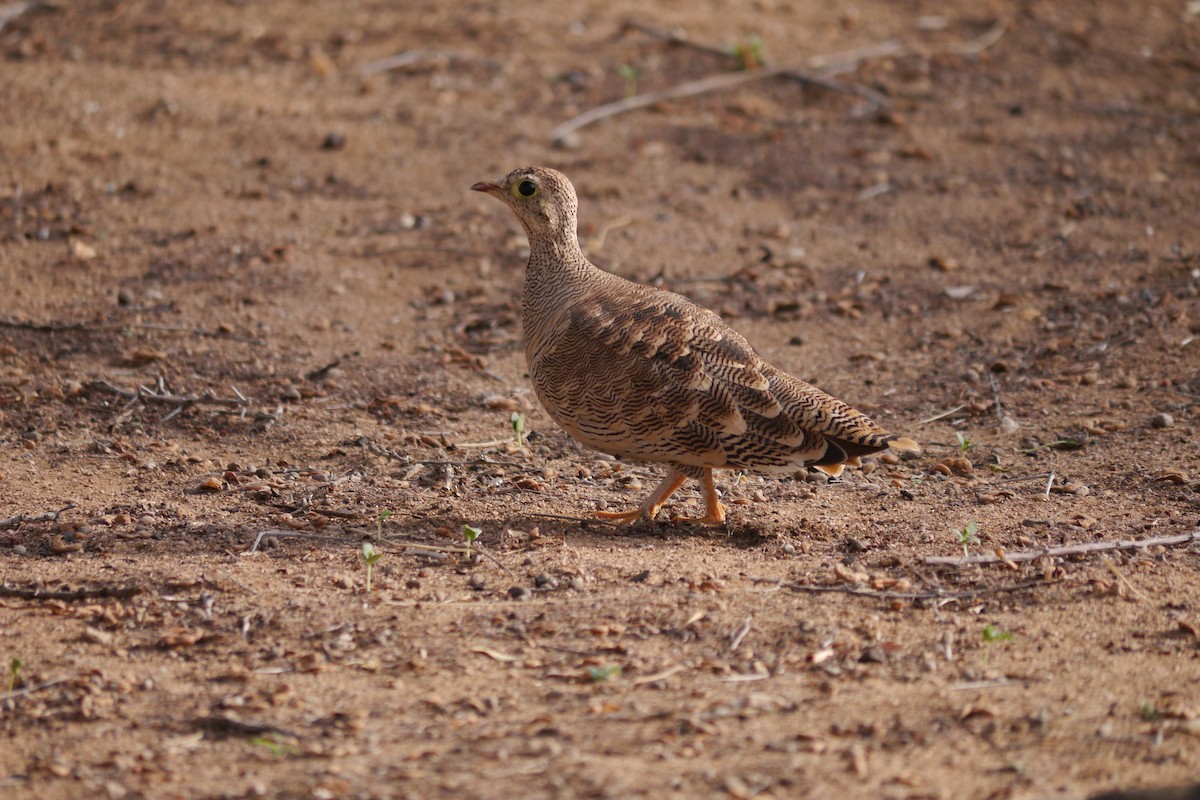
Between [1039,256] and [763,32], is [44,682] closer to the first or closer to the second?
[1039,256]

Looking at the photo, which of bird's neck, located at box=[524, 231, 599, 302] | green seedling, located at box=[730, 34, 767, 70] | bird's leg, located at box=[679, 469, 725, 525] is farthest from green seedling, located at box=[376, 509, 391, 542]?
green seedling, located at box=[730, 34, 767, 70]

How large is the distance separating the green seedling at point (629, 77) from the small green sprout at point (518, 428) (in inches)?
196

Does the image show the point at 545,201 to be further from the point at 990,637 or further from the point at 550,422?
the point at 990,637

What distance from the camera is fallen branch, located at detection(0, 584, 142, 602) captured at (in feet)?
16.6

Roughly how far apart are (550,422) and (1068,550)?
2875mm

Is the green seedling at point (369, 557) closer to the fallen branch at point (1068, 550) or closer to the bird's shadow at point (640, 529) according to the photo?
the bird's shadow at point (640, 529)

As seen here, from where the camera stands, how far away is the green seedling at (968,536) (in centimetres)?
535

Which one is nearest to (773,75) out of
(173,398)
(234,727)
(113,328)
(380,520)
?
(113,328)

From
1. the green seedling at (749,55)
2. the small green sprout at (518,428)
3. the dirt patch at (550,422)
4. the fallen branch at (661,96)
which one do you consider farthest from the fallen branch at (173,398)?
the green seedling at (749,55)

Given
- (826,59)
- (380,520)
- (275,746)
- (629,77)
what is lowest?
(275,746)

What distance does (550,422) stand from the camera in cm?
720

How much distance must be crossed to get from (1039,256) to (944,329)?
1378 millimetres

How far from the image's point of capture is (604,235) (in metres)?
9.43

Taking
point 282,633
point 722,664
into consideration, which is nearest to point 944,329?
point 722,664
